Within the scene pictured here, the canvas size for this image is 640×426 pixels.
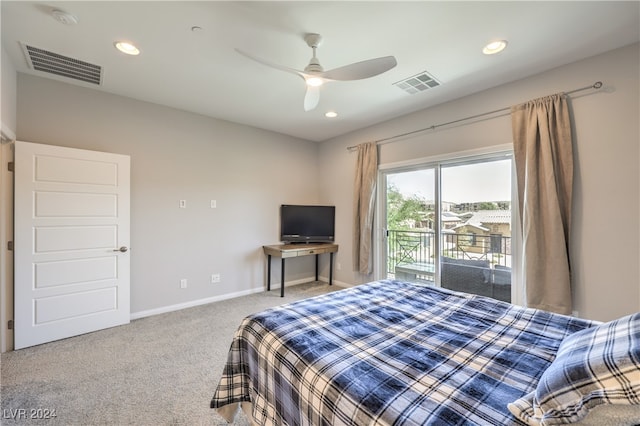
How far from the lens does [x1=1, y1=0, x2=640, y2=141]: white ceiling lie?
72.5 inches

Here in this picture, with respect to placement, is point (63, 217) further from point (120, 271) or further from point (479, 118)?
point (479, 118)

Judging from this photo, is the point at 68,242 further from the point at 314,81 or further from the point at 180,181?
the point at 314,81

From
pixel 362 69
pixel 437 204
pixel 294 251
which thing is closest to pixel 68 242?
pixel 294 251

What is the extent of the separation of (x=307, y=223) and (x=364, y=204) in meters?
1.12

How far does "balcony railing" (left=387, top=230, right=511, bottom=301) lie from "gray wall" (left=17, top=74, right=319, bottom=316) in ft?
6.30

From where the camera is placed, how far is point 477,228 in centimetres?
321

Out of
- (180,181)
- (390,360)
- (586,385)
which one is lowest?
(390,360)

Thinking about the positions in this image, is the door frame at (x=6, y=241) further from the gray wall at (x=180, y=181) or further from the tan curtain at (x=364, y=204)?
the tan curtain at (x=364, y=204)

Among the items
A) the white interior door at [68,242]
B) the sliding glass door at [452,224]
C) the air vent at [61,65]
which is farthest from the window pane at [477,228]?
the air vent at [61,65]

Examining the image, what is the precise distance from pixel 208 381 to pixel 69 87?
336 centimetres

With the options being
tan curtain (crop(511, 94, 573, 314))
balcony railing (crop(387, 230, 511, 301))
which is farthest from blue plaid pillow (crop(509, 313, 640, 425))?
balcony railing (crop(387, 230, 511, 301))

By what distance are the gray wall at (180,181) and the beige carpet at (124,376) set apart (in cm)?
71

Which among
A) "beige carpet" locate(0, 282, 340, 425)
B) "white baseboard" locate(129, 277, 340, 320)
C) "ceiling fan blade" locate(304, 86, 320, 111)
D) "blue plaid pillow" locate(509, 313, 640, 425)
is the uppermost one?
"ceiling fan blade" locate(304, 86, 320, 111)

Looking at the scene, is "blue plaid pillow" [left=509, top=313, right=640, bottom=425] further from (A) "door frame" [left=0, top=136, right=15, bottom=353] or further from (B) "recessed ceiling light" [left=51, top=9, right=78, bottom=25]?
(A) "door frame" [left=0, top=136, right=15, bottom=353]
